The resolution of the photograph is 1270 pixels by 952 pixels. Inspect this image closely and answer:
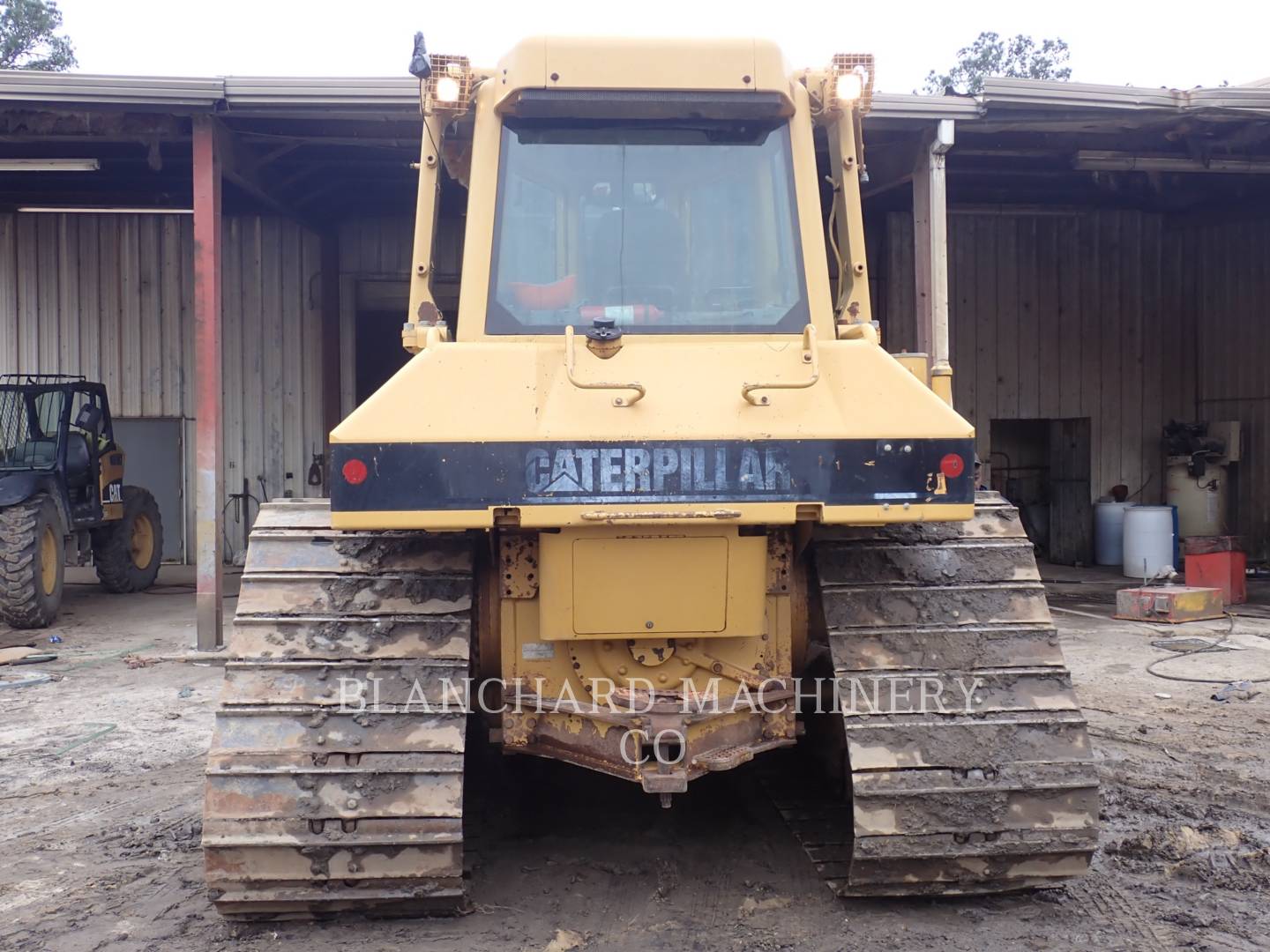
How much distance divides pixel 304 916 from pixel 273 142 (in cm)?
876

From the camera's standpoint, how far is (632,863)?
14.0 ft

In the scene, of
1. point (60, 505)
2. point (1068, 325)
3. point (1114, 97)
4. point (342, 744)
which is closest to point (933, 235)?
point (1114, 97)

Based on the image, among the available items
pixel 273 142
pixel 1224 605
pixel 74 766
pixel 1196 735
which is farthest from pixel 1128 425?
pixel 74 766

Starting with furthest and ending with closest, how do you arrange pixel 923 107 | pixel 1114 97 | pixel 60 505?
pixel 60 505
pixel 1114 97
pixel 923 107

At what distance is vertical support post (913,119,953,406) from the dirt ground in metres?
3.99

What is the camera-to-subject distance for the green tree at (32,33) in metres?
34.6

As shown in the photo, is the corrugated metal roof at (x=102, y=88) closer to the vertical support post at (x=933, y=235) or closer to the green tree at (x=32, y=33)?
the vertical support post at (x=933, y=235)

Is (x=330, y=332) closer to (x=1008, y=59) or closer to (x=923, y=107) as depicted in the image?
(x=923, y=107)

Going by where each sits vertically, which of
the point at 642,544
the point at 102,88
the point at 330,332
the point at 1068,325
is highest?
the point at 102,88

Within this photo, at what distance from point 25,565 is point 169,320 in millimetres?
6049

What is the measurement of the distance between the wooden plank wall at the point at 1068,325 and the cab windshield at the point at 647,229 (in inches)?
466

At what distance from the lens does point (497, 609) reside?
405cm

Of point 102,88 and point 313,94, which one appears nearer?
point 102,88

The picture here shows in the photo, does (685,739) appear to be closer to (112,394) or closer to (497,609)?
(497,609)
